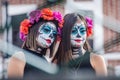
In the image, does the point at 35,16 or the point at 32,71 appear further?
the point at 35,16

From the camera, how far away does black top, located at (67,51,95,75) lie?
0.80 meters

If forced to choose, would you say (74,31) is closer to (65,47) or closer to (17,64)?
(65,47)

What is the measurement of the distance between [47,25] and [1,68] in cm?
19

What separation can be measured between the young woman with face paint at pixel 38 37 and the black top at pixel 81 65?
0.06 meters

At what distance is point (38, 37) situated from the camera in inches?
35.6

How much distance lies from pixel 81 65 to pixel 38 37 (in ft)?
0.45

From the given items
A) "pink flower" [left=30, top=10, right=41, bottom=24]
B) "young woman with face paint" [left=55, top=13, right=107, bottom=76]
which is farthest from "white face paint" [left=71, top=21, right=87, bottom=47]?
"pink flower" [left=30, top=10, right=41, bottom=24]

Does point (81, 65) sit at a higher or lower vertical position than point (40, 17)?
lower

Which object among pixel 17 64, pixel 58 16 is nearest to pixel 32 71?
pixel 17 64

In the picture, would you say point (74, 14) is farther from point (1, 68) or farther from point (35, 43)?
point (1, 68)

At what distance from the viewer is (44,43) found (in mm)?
875

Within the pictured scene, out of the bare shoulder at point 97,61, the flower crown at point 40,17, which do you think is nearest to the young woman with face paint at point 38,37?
the flower crown at point 40,17

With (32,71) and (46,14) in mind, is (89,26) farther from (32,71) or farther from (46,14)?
(32,71)

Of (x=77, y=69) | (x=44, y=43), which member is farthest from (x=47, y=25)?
Answer: (x=77, y=69)
